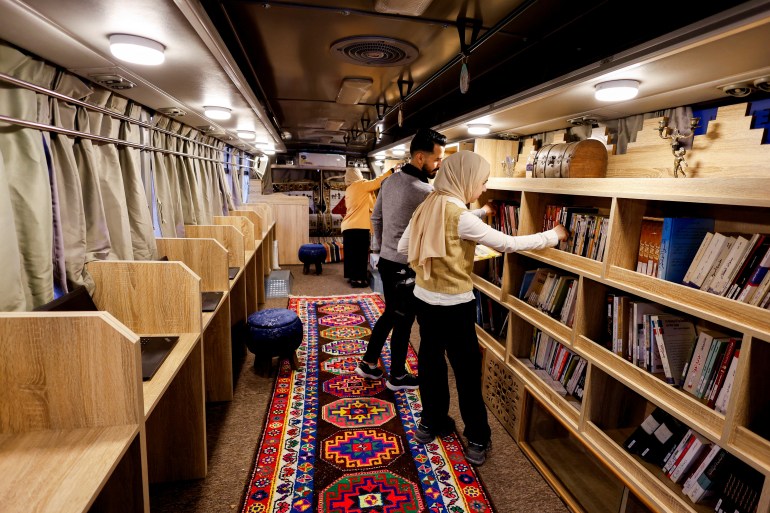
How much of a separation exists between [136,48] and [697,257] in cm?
224

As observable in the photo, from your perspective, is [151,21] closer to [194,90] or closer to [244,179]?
[194,90]

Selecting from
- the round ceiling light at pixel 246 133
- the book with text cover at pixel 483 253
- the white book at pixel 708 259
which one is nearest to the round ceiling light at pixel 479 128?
the book with text cover at pixel 483 253

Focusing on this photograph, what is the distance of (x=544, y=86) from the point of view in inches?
76.8

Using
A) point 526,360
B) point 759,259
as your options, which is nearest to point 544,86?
point 759,259

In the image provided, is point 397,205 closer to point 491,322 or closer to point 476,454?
point 491,322

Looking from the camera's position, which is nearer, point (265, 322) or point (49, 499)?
point (49, 499)

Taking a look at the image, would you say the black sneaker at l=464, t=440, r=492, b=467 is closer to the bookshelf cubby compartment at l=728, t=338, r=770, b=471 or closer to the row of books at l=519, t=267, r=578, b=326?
the row of books at l=519, t=267, r=578, b=326

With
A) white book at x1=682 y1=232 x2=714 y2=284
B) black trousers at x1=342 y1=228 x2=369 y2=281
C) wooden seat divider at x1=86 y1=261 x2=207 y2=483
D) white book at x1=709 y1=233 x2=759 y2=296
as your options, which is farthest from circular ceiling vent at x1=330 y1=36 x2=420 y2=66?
black trousers at x1=342 y1=228 x2=369 y2=281

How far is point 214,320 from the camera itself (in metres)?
2.72

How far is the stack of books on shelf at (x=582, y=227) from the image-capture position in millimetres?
1986

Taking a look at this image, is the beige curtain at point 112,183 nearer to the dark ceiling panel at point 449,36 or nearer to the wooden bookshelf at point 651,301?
the dark ceiling panel at point 449,36

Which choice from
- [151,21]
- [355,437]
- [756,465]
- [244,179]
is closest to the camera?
[756,465]

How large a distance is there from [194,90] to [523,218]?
82.2 inches

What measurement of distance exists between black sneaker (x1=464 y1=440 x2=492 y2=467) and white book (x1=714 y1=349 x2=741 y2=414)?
1113 mm
